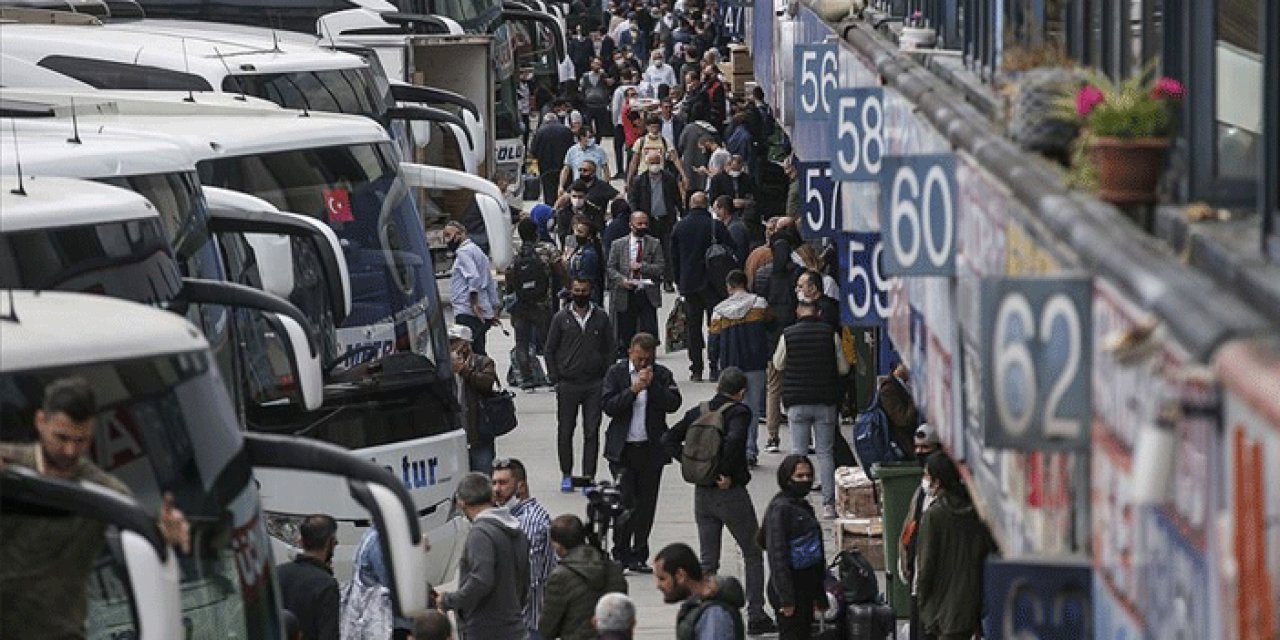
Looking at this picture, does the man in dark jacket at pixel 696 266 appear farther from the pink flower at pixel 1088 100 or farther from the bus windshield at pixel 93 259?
the pink flower at pixel 1088 100

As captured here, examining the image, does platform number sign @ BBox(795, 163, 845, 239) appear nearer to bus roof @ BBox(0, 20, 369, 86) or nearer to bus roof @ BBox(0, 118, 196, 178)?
bus roof @ BBox(0, 20, 369, 86)

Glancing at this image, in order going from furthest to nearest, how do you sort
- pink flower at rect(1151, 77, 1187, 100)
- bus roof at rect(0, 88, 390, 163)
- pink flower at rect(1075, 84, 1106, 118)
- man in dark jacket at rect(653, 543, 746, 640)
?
bus roof at rect(0, 88, 390, 163), man in dark jacket at rect(653, 543, 746, 640), pink flower at rect(1075, 84, 1106, 118), pink flower at rect(1151, 77, 1187, 100)

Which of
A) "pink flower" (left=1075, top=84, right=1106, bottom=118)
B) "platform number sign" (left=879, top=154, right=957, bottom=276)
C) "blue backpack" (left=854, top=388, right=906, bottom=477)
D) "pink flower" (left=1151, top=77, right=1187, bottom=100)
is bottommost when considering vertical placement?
"blue backpack" (left=854, top=388, right=906, bottom=477)

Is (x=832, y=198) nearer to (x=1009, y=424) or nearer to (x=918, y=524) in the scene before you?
(x=918, y=524)

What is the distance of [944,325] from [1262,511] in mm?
5718

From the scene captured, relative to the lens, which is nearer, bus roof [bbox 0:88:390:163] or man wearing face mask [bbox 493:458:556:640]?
man wearing face mask [bbox 493:458:556:640]

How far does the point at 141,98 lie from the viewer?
1905cm

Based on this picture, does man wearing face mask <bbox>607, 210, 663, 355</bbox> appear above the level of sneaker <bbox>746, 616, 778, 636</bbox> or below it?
above

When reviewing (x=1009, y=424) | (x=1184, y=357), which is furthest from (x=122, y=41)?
(x=1184, y=357)

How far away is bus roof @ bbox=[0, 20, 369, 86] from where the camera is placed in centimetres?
2155

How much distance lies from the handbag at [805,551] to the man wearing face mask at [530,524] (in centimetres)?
143

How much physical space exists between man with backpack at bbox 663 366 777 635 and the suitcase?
1.47 meters

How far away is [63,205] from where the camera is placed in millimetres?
12469

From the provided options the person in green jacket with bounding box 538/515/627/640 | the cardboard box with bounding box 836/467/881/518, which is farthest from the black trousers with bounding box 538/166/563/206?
the person in green jacket with bounding box 538/515/627/640
